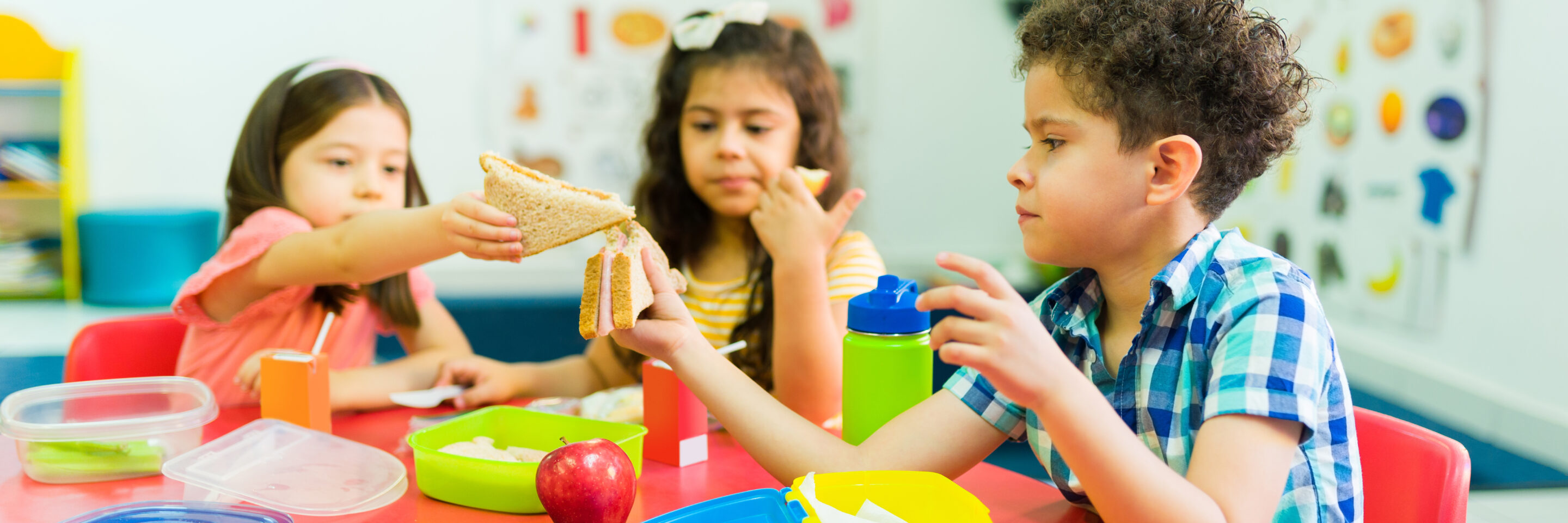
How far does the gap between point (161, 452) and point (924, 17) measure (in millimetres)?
4033

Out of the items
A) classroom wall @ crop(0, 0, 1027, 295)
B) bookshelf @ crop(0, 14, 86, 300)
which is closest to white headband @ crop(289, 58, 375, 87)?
classroom wall @ crop(0, 0, 1027, 295)

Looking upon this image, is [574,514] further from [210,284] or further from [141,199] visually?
[141,199]

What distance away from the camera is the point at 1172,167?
3.04 ft

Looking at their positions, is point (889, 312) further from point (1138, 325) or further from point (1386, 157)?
point (1386, 157)

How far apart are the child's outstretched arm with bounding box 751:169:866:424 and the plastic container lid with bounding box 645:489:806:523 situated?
1.78 ft

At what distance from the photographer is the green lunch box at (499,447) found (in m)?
0.93

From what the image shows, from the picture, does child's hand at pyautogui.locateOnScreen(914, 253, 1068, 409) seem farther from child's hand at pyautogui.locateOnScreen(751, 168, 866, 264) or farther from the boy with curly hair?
child's hand at pyautogui.locateOnScreen(751, 168, 866, 264)

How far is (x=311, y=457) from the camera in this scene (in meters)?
1.02

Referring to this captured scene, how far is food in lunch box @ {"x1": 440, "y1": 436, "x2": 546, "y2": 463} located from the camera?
0.97 m

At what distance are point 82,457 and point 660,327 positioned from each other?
2.01ft

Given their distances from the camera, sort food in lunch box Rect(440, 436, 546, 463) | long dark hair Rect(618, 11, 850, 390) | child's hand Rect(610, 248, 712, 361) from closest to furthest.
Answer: food in lunch box Rect(440, 436, 546, 463), child's hand Rect(610, 248, 712, 361), long dark hair Rect(618, 11, 850, 390)

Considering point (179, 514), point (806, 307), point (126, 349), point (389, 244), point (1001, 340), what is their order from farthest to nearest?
point (126, 349) < point (806, 307) < point (389, 244) < point (179, 514) < point (1001, 340)

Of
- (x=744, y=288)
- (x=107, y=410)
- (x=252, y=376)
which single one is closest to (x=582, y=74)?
(x=744, y=288)

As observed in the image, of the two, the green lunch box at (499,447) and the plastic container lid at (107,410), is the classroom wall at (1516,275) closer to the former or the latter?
the green lunch box at (499,447)
